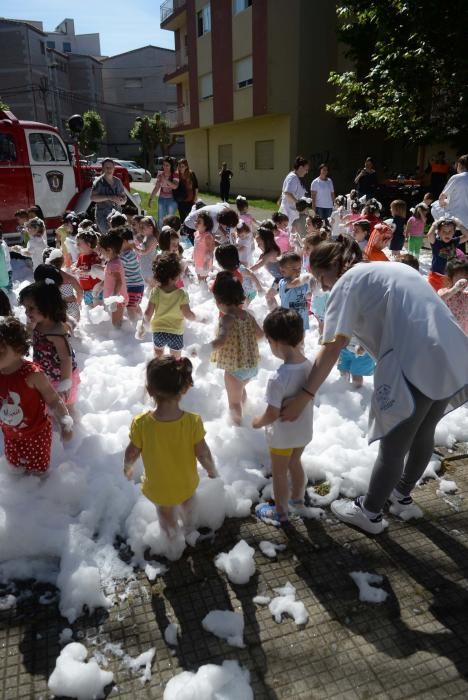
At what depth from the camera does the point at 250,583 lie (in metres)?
2.76

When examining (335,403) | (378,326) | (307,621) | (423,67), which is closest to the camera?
(307,621)

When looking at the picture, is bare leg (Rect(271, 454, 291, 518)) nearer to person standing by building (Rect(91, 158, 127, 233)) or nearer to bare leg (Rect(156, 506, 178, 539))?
bare leg (Rect(156, 506, 178, 539))

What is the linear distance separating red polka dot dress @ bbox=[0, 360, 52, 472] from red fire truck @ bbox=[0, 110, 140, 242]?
7.87m

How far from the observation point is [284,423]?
9.78 ft

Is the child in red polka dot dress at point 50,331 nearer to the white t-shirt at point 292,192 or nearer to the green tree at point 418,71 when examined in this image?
the white t-shirt at point 292,192

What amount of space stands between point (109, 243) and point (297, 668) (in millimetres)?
4936

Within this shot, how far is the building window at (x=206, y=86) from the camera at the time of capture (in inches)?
1082

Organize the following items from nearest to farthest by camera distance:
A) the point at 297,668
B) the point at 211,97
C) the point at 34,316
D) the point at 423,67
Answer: the point at 297,668 → the point at 34,316 → the point at 423,67 → the point at 211,97

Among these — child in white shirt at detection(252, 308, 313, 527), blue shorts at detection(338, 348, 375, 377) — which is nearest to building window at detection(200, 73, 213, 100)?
blue shorts at detection(338, 348, 375, 377)

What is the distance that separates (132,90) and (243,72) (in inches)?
1642

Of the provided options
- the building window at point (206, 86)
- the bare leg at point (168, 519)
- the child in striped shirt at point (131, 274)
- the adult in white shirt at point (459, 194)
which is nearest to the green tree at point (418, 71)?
the adult in white shirt at point (459, 194)

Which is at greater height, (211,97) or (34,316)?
(211,97)

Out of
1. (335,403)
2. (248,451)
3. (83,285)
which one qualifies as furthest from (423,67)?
(248,451)

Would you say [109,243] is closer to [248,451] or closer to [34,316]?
[34,316]
